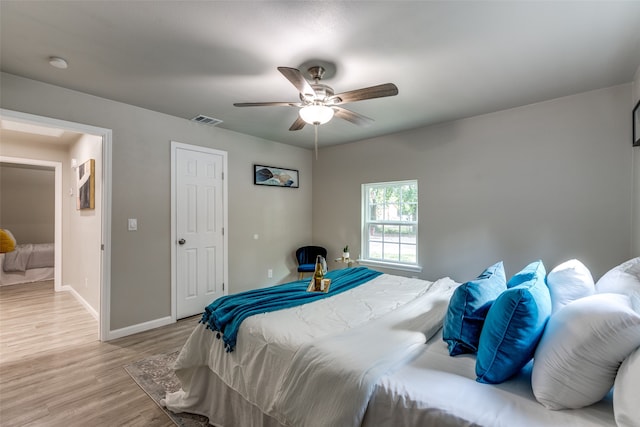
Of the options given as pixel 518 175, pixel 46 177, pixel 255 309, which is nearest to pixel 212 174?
pixel 255 309

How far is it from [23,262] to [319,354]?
22.8ft

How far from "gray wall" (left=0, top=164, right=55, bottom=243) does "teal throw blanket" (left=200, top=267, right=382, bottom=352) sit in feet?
23.6

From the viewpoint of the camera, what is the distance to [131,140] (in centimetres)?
321

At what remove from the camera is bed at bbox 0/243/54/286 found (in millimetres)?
5289

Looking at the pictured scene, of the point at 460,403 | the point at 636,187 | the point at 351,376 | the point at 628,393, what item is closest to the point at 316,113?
the point at 351,376

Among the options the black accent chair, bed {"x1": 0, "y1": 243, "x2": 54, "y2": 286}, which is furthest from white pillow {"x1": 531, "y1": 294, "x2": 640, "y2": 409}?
bed {"x1": 0, "y1": 243, "x2": 54, "y2": 286}

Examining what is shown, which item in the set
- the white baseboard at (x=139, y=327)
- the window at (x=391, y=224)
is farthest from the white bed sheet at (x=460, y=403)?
the white baseboard at (x=139, y=327)

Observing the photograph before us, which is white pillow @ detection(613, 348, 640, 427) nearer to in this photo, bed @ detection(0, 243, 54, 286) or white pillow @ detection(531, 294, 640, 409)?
white pillow @ detection(531, 294, 640, 409)

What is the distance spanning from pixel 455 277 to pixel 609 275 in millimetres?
2352

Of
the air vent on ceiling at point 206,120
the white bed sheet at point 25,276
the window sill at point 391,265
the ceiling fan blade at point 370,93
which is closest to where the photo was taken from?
the ceiling fan blade at point 370,93

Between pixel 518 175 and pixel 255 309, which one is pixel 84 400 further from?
pixel 518 175

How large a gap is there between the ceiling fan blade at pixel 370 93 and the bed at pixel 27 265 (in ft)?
22.1

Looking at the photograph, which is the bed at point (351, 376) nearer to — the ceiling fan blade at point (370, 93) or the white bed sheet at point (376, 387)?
the white bed sheet at point (376, 387)

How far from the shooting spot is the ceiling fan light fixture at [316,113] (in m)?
2.25
